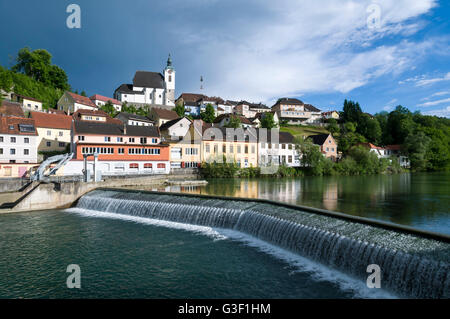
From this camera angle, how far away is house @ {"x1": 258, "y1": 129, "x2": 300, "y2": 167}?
2251 inches

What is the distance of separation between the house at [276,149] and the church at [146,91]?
45779 mm

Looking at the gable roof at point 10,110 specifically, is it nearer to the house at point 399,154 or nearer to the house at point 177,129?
the house at point 177,129

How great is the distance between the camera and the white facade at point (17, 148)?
36.5 metres

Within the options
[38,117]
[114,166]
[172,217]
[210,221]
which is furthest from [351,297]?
[38,117]

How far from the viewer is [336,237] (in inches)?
422

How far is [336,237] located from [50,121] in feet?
168

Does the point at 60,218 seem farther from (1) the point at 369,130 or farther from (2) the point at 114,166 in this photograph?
(1) the point at 369,130

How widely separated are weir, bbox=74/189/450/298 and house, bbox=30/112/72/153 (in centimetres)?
3541

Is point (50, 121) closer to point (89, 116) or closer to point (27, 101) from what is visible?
point (89, 116)

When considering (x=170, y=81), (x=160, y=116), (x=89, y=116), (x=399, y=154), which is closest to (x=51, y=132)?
(x=89, y=116)

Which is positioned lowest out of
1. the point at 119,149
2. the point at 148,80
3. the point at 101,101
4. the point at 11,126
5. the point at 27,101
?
the point at 119,149

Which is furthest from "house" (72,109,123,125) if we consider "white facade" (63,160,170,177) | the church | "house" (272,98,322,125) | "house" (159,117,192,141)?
"house" (272,98,322,125)

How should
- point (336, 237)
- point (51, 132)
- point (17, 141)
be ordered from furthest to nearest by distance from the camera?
point (51, 132) < point (17, 141) < point (336, 237)

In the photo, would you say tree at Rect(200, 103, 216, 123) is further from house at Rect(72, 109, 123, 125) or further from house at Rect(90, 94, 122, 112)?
house at Rect(72, 109, 123, 125)
